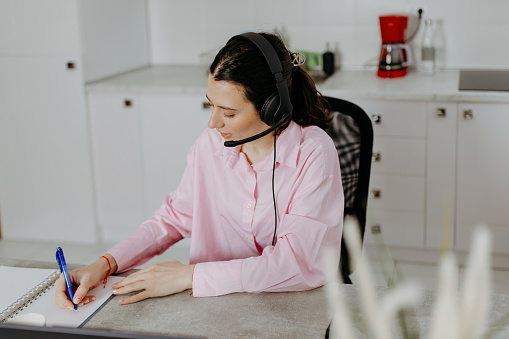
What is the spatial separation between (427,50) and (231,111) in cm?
190

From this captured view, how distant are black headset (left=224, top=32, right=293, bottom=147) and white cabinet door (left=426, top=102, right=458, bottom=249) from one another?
1400 mm

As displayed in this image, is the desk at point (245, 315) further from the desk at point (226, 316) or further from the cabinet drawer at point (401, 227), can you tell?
the cabinet drawer at point (401, 227)

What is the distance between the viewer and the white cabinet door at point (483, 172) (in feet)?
8.47

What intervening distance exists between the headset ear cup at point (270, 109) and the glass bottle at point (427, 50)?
182cm

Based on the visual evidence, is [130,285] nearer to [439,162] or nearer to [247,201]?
[247,201]

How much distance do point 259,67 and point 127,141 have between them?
5.73 feet

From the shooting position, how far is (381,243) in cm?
56

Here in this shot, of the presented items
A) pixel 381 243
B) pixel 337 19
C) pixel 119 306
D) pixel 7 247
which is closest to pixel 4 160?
pixel 7 247

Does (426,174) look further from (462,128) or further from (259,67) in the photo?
(259,67)

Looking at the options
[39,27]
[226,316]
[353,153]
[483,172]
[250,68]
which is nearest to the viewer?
[226,316]

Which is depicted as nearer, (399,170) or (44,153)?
(399,170)

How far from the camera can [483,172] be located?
8.71ft

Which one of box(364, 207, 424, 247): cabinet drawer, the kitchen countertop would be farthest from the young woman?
box(364, 207, 424, 247): cabinet drawer

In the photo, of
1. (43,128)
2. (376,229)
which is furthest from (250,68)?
(43,128)
